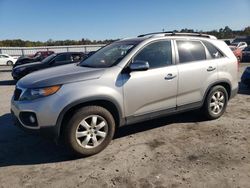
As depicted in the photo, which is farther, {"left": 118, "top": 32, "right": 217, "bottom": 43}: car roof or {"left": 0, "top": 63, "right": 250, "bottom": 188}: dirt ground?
{"left": 118, "top": 32, "right": 217, "bottom": 43}: car roof

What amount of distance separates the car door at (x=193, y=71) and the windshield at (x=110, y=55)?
97 centimetres

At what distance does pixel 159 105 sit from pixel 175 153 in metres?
0.95

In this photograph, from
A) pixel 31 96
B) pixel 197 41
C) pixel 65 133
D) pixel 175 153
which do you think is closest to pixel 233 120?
pixel 197 41

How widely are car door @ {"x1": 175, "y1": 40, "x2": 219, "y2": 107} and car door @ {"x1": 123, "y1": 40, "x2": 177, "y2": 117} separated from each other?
7.2 inches

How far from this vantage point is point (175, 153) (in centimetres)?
454

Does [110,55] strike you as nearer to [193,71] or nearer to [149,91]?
[149,91]

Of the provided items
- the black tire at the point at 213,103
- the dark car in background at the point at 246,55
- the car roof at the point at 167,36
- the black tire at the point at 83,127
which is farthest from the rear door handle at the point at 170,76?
the dark car in background at the point at 246,55

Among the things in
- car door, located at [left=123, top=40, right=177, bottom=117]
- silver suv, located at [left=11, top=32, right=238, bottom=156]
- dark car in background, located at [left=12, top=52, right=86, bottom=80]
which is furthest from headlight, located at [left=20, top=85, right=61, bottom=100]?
dark car in background, located at [left=12, top=52, right=86, bottom=80]

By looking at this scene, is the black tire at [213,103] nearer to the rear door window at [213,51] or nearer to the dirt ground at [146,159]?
the dirt ground at [146,159]

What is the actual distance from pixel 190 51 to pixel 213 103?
1.25 m

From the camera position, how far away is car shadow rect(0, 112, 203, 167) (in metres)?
4.47

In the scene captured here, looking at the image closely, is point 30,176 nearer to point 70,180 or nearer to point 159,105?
point 70,180

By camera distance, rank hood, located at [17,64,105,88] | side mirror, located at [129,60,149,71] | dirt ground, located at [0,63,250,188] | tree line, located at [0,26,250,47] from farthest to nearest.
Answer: tree line, located at [0,26,250,47] < side mirror, located at [129,60,149,71] < hood, located at [17,64,105,88] < dirt ground, located at [0,63,250,188]

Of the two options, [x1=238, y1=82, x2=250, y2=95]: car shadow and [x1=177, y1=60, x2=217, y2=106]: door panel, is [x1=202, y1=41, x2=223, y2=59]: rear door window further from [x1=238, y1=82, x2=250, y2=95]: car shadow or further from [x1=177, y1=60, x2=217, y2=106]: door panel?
[x1=238, y1=82, x2=250, y2=95]: car shadow
